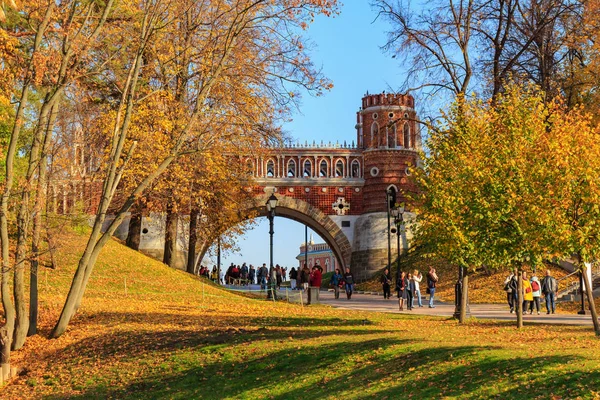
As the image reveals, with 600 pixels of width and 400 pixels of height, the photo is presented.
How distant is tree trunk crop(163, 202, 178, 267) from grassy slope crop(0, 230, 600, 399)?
33.4ft

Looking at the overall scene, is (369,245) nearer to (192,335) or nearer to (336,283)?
(336,283)

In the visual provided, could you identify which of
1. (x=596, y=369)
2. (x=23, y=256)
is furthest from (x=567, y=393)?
(x=23, y=256)

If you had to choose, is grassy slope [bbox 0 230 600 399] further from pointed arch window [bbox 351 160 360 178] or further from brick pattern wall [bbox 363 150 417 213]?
pointed arch window [bbox 351 160 360 178]

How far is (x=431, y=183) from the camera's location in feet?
71.9

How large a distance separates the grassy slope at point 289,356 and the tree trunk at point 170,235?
10.2 m

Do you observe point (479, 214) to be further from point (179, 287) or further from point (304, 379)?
point (179, 287)

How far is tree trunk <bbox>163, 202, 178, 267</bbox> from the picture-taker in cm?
3725

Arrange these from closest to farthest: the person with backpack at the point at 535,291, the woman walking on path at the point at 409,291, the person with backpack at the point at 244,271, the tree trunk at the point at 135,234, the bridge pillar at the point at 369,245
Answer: the person with backpack at the point at 535,291, the woman walking on path at the point at 409,291, the tree trunk at the point at 135,234, the bridge pillar at the point at 369,245, the person with backpack at the point at 244,271

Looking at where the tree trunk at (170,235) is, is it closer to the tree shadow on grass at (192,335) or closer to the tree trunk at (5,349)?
the tree shadow on grass at (192,335)

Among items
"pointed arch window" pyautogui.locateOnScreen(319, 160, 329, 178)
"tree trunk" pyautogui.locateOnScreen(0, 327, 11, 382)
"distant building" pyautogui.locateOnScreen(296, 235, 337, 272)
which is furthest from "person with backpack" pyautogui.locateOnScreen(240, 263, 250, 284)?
"distant building" pyautogui.locateOnScreen(296, 235, 337, 272)

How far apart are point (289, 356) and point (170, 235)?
21849mm

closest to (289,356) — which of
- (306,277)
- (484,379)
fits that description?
(484,379)

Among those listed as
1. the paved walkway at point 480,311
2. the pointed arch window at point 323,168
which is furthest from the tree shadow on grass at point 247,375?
the pointed arch window at point 323,168

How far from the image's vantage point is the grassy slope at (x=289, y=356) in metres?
13.6
